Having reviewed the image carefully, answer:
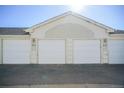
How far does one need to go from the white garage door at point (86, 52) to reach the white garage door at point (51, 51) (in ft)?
2.30

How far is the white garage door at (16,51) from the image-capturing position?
1219 cm

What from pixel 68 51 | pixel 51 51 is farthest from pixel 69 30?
pixel 51 51

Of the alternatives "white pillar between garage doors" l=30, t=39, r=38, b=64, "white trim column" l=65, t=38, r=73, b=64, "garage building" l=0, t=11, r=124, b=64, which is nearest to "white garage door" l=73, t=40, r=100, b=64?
"garage building" l=0, t=11, r=124, b=64

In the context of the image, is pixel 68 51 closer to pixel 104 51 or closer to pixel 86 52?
pixel 86 52

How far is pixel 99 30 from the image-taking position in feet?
41.9

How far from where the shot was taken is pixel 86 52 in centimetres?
1203

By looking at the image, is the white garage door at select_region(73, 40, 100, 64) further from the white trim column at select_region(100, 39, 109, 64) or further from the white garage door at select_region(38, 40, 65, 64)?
the white garage door at select_region(38, 40, 65, 64)

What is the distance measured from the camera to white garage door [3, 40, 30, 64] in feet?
40.0

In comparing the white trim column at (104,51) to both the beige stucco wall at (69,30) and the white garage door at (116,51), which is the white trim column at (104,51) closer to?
the white garage door at (116,51)

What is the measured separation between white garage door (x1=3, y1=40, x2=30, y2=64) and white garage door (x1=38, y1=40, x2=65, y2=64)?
2.46ft

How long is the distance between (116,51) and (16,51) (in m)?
5.28

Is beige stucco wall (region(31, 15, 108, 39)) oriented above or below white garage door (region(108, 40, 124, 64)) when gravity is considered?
above
